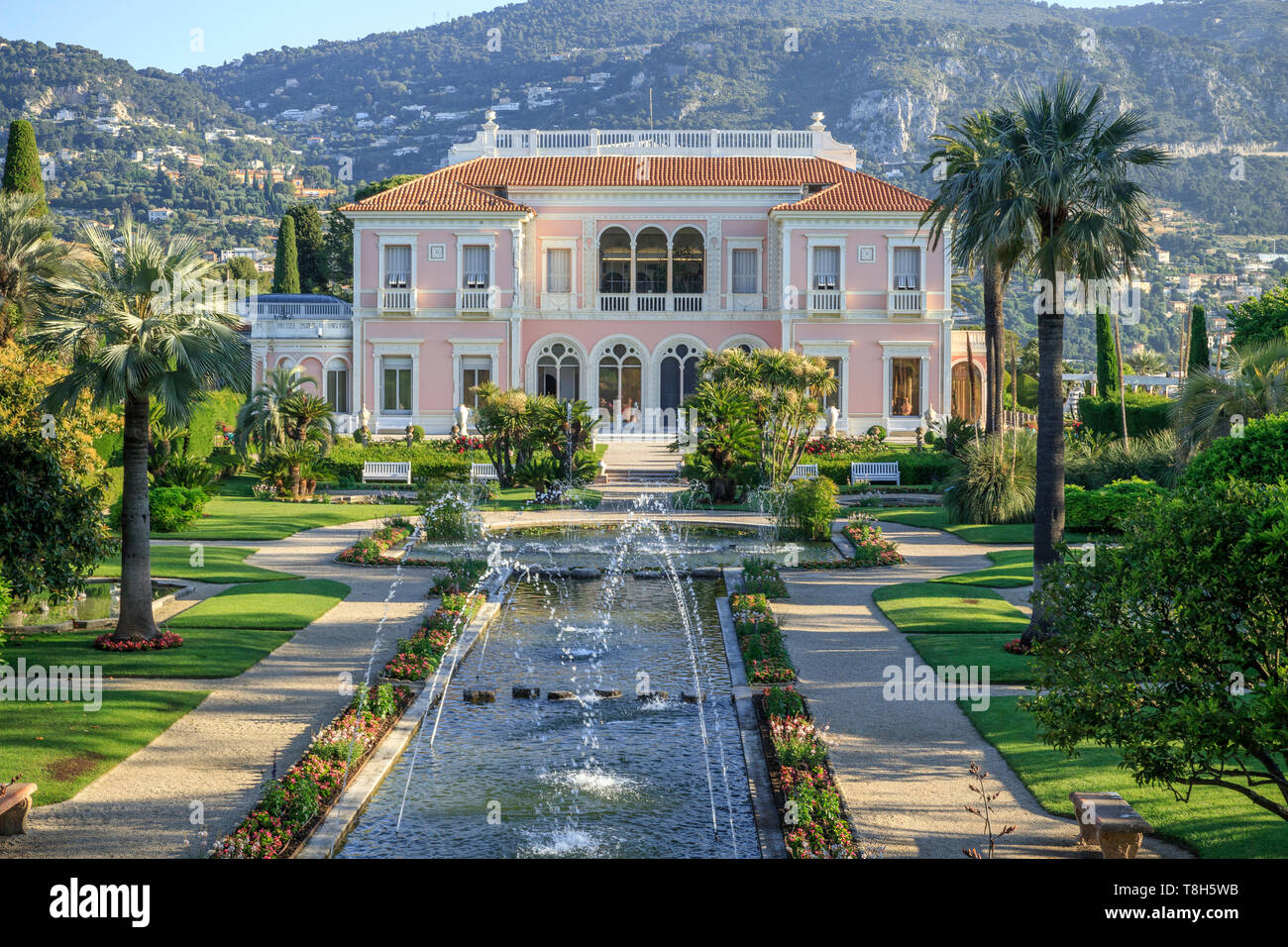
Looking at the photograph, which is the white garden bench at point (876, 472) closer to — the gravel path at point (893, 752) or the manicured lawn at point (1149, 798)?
the gravel path at point (893, 752)

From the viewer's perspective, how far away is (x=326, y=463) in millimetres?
33750

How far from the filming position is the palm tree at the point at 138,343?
1410 centimetres

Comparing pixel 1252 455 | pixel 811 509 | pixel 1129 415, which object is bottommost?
pixel 811 509

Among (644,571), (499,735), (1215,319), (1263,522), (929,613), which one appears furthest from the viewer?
(1215,319)

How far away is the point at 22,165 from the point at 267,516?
1215cm

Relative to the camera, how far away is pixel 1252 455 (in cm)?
1400

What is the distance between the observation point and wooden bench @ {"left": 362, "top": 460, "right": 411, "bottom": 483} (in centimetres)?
3356

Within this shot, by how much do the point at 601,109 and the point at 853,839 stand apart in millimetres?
126406

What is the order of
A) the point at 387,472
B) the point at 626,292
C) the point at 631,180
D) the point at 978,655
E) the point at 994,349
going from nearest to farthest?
1. the point at 978,655
2. the point at 994,349
3. the point at 387,472
4. the point at 631,180
5. the point at 626,292

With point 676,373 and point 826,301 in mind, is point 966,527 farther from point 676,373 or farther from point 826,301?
point 676,373

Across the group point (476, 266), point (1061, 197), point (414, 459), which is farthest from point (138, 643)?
point (476, 266)

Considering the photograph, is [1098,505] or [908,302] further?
[908,302]
